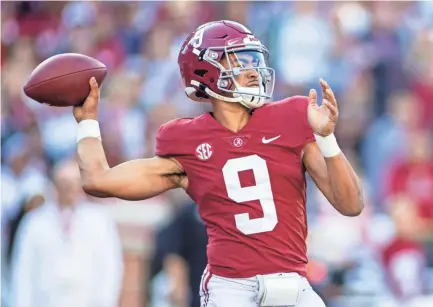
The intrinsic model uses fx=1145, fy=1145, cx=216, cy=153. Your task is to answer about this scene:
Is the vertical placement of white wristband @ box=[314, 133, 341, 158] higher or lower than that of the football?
lower

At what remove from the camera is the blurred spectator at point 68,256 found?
7207 mm

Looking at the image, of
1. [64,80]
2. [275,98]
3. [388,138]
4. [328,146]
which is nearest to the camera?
[328,146]

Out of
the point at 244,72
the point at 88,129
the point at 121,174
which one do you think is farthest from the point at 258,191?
the point at 88,129

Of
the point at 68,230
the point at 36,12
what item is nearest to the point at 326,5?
the point at 36,12

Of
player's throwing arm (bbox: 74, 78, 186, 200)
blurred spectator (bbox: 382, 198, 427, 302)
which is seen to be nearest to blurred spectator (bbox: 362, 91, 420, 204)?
blurred spectator (bbox: 382, 198, 427, 302)

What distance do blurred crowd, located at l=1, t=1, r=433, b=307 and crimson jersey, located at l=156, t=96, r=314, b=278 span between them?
2.81 m

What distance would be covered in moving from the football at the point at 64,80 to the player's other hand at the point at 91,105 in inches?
0.7

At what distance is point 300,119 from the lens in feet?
14.8

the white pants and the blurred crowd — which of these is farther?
the blurred crowd

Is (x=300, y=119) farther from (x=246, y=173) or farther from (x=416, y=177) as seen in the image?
(x=416, y=177)

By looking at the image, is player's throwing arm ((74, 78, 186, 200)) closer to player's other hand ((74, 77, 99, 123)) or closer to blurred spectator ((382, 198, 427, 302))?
player's other hand ((74, 77, 99, 123))

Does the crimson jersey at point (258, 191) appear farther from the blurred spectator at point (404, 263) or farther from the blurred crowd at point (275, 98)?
the blurred spectator at point (404, 263)

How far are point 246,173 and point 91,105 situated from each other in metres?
0.76

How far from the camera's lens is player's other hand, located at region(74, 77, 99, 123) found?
4.79m
